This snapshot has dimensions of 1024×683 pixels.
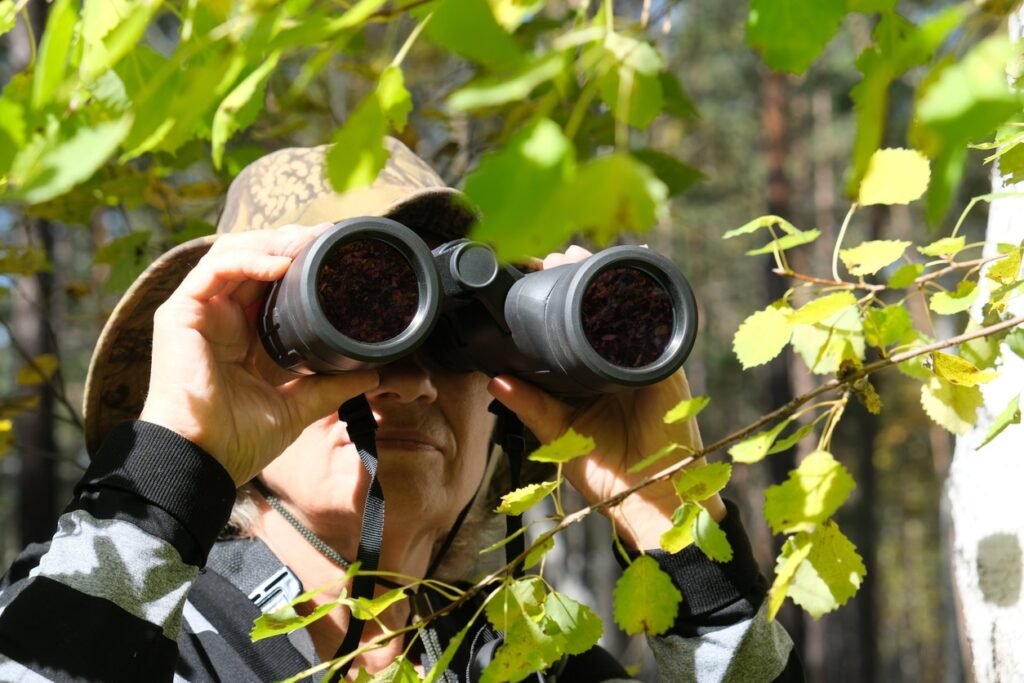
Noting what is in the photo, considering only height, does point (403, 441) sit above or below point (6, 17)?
below

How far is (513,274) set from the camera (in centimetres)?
157

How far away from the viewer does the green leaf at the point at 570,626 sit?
41.3 inches

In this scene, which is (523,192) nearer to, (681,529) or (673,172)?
(681,529)

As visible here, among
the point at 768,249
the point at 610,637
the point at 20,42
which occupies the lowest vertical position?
the point at 610,637

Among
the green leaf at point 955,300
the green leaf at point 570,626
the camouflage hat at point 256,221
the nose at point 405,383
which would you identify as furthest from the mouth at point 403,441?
the green leaf at point 955,300

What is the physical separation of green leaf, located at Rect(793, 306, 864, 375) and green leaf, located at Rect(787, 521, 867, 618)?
5.8 inches

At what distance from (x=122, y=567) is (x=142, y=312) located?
0.68 m

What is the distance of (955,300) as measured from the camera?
3.33 ft

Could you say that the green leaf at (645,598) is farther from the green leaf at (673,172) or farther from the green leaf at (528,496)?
the green leaf at (673,172)

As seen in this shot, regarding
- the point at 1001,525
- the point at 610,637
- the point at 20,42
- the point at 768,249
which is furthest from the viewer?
the point at 610,637

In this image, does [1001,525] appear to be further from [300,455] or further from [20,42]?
[20,42]

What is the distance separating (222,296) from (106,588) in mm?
460

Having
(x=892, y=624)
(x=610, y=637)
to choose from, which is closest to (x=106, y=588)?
(x=610, y=637)

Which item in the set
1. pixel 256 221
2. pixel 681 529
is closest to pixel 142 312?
pixel 256 221
